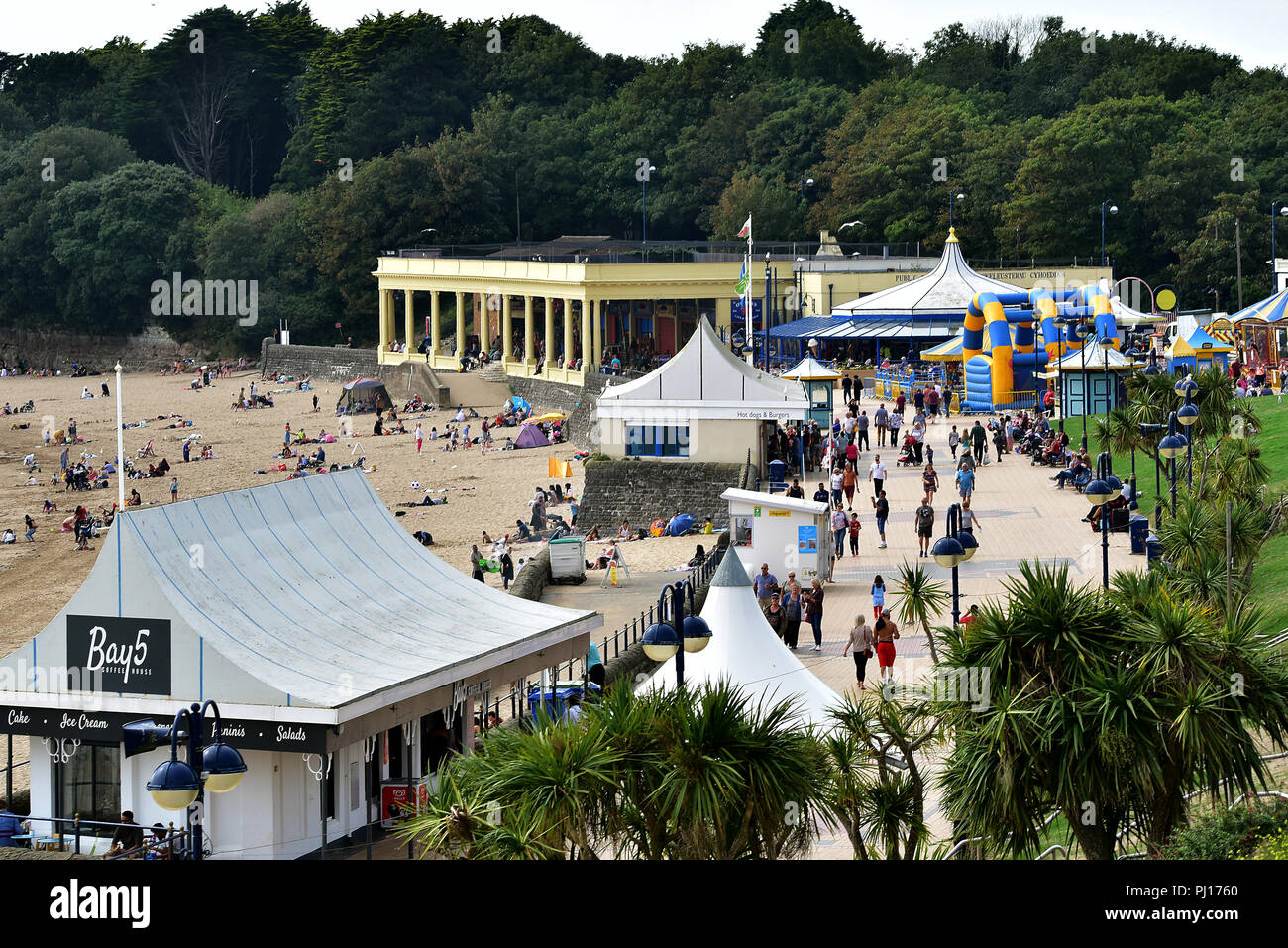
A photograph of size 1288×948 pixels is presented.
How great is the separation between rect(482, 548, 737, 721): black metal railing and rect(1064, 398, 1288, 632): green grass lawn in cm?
601

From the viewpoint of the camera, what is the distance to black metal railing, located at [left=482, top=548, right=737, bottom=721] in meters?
17.7

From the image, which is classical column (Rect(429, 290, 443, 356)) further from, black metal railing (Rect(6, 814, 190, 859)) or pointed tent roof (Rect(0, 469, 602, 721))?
black metal railing (Rect(6, 814, 190, 859))

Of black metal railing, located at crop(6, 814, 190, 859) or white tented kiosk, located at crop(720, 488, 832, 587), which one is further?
white tented kiosk, located at crop(720, 488, 832, 587)

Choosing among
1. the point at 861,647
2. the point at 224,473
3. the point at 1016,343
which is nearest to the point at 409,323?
the point at 224,473

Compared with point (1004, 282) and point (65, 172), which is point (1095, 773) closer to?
point (1004, 282)

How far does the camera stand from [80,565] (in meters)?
37.3

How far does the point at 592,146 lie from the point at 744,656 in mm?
73958

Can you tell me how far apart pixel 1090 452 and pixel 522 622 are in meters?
22.7

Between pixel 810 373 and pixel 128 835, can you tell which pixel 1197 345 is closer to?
pixel 810 373

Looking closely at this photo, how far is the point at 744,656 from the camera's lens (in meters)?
17.1

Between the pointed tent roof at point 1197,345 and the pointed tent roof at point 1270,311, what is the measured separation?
1527mm

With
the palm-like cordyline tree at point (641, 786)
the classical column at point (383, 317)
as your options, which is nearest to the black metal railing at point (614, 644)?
the palm-like cordyline tree at point (641, 786)

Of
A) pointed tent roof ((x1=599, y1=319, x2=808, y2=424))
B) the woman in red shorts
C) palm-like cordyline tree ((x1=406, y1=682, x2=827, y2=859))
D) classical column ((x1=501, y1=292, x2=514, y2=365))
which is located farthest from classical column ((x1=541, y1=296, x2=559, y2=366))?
palm-like cordyline tree ((x1=406, y1=682, x2=827, y2=859))
